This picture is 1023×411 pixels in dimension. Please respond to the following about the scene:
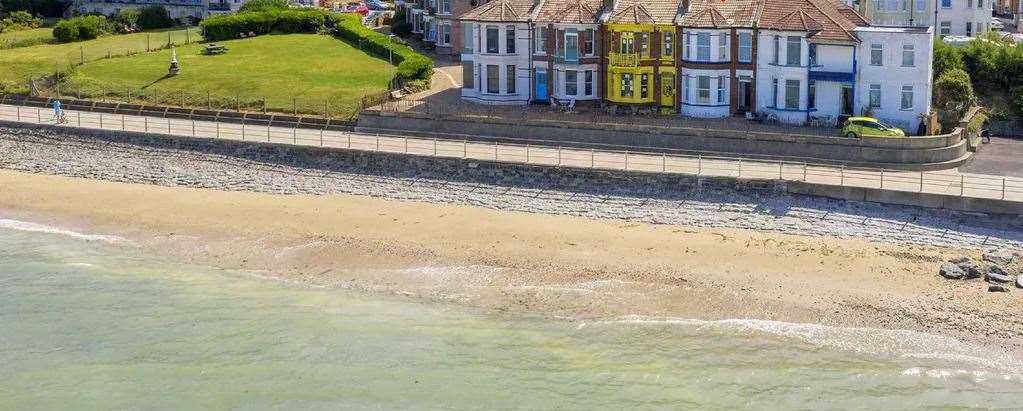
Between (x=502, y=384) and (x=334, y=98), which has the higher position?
(x=334, y=98)

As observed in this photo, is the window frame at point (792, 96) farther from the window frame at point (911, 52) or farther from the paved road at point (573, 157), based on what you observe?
the paved road at point (573, 157)

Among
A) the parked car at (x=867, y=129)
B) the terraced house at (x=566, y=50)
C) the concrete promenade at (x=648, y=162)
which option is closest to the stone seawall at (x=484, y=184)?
the concrete promenade at (x=648, y=162)

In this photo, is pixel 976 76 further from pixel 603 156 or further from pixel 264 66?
pixel 264 66

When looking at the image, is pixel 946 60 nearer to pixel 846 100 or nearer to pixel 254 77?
pixel 846 100

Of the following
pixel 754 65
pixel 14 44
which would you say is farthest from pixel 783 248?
pixel 14 44

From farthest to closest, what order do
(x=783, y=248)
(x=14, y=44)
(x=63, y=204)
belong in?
(x=14, y=44) → (x=63, y=204) → (x=783, y=248)

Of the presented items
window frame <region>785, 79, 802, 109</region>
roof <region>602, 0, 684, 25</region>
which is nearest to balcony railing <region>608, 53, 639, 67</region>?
roof <region>602, 0, 684, 25</region>
